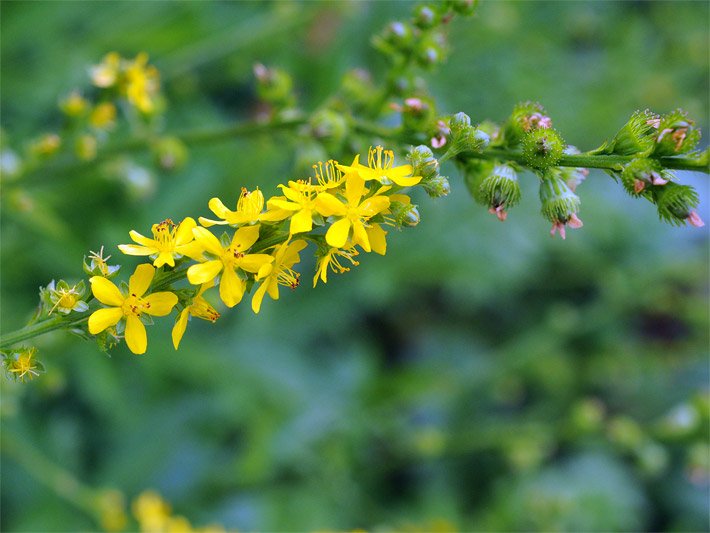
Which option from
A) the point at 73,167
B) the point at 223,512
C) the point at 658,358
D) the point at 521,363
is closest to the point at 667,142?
the point at 73,167

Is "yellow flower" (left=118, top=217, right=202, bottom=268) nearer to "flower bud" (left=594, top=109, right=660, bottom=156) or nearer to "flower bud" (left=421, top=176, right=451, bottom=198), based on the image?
"flower bud" (left=421, top=176, right=451, bottom=198)

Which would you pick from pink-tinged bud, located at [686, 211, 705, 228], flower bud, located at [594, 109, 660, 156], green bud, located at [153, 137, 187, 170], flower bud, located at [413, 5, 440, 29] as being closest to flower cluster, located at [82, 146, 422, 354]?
flower bud, located at [594, 109, 660, 156]

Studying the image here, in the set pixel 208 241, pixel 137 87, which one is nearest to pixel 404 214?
pixel 208 241

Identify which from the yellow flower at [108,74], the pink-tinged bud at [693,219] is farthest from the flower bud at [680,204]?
the yellow flower at [108,74]

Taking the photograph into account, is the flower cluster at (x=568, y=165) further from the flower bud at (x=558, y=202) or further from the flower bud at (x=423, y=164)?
the flower bud at (x=423, y=164)

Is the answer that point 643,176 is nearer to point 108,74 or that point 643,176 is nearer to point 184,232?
point 184,232
